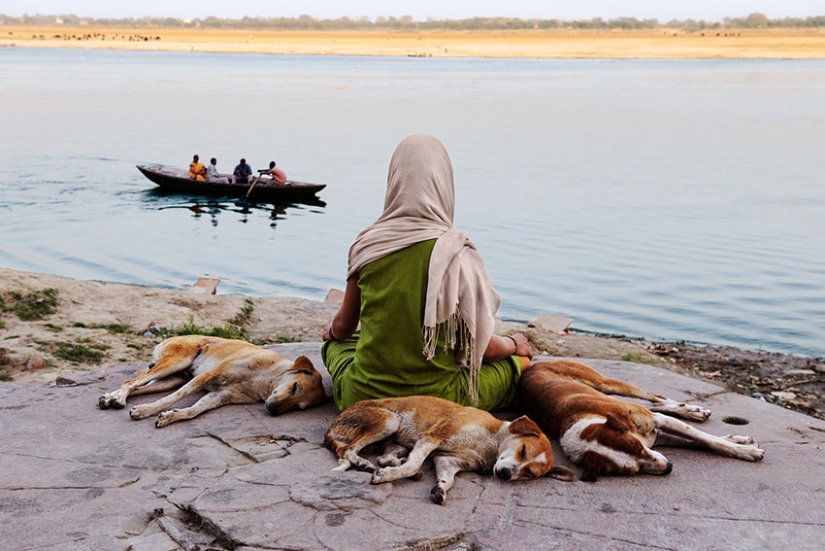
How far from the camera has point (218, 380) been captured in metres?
5.80

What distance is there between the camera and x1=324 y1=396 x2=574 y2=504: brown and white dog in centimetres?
452

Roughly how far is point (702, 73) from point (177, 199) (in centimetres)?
6329

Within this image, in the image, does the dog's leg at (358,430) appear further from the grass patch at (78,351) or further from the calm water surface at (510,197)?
the calm water surface at (510,197)

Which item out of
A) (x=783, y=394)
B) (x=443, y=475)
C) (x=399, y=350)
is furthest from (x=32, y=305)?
(x=783, y=394)

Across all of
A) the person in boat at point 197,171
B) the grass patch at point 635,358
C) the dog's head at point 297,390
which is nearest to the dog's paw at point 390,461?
the dog's head at point 297,390

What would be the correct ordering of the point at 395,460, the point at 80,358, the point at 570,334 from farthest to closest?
the point at 570,334, the point at 80,358, the point at 395,460

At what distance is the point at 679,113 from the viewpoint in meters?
44.9

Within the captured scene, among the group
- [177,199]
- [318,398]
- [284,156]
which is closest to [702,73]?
[284,156]

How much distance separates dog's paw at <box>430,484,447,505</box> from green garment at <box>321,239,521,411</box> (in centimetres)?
94

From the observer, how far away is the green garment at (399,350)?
16.3ft

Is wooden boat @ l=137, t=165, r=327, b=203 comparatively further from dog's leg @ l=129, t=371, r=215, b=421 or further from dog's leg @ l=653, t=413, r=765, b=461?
dog's leg @ l=653, t=413, r=765, b=461

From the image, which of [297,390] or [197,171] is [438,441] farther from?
[197,171]

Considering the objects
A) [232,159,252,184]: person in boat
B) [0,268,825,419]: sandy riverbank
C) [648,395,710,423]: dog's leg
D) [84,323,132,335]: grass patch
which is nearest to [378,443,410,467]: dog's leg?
[648,395,710,423]: dog's leg

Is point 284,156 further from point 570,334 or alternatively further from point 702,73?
point 702,73
